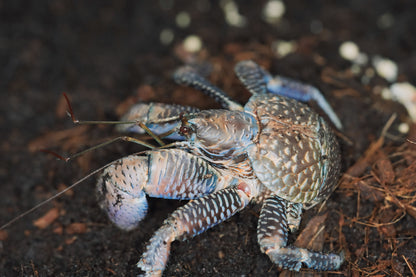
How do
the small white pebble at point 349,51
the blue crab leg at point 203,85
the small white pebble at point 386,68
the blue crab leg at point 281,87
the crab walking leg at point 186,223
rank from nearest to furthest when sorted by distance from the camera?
1. the crab walking leg at point 186,223
2. the blue crab leg at point 203,85
3. the blue crab leg at point 281,87
4. the small white pebble at point 386,68
5. the small white pebble at point 349,51

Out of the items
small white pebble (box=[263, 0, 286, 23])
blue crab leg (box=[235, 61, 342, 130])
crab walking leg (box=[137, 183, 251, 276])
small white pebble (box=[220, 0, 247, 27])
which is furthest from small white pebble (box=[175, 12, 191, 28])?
crab walking leg (box=[137, 183, 251, 276])

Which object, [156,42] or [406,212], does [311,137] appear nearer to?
[406,212]

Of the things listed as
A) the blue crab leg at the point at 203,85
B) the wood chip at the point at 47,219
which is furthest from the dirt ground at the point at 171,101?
the blue crab leg at the point at 203,85

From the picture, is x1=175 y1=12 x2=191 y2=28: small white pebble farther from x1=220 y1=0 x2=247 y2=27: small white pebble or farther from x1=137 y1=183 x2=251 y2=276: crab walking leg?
x1=137 y1=183 x2=251 y2=276: crab walking leg

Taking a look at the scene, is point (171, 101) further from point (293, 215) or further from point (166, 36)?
point (166, 36)

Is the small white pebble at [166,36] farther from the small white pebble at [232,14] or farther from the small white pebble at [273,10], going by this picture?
the small white pebble at [273,10]

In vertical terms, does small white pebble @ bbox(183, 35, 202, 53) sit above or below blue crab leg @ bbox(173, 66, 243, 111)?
below

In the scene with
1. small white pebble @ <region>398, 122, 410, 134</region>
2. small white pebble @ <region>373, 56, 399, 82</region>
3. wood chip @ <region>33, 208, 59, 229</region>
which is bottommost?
wood chip @ <region>33, 208, 59, 229</region>
